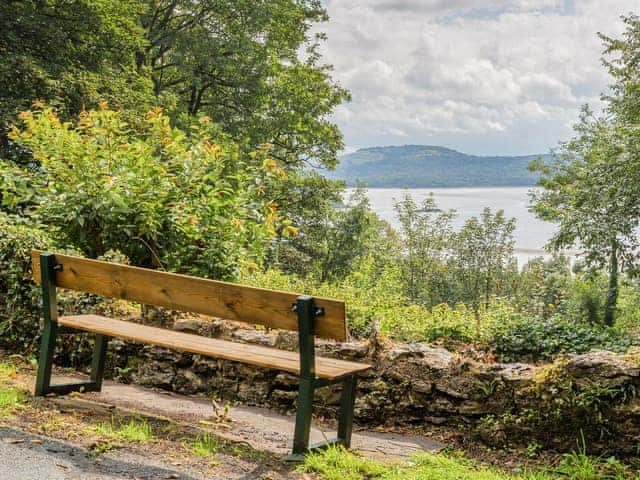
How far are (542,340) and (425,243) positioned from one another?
84.8ft

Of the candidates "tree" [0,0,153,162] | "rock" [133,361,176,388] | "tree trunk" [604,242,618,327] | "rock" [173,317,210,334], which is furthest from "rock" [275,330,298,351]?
"tree trunk" [604,242,618,327]

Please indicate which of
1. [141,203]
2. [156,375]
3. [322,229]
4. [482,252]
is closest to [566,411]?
[156,375]

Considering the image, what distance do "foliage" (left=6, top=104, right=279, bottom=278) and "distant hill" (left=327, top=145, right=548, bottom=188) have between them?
59736 millimetres

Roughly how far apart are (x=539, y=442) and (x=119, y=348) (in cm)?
329

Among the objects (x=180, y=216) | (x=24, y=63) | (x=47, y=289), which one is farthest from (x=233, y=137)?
(x=47, y=289)

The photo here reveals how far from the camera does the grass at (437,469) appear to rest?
3094 millimetres

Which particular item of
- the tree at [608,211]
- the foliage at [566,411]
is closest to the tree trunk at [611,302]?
the tree at [608,211]

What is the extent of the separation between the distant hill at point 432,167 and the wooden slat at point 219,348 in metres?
62.3

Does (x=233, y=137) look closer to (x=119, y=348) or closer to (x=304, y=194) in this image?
(x=304, y=194)

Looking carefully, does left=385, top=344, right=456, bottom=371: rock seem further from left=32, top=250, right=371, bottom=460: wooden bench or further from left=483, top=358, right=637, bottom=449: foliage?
left=32, top=250, right=371, bottom=460: wooden bench

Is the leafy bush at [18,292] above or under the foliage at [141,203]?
under

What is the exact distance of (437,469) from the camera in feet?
10.5

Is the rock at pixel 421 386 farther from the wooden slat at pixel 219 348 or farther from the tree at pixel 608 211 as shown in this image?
the tree at pixel 608 211

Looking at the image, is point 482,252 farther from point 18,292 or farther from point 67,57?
point 18,292
